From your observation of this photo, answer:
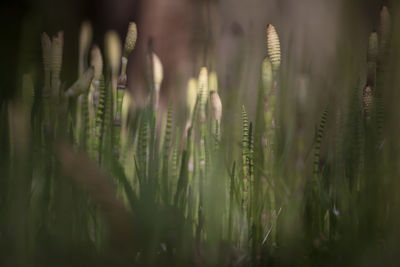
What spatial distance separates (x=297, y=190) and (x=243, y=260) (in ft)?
0.38

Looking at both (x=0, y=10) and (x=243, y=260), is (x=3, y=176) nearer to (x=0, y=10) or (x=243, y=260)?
(x=243, y=260)

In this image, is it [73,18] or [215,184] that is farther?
[73,18]

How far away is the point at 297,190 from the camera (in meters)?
0.57

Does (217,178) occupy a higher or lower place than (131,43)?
lower

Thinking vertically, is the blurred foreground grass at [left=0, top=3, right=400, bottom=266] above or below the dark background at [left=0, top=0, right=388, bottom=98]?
below

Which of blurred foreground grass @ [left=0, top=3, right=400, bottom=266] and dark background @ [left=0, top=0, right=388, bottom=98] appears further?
dark background @ [left=0, top=0, right=388, bottom=98]

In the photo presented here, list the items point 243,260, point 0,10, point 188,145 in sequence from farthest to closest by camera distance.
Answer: point 0,10 → point 188,145 → point 243,260

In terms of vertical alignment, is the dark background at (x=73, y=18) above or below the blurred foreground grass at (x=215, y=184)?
above

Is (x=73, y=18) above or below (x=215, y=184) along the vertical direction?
above

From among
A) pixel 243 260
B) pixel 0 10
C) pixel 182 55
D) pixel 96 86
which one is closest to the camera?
pixel 243 260

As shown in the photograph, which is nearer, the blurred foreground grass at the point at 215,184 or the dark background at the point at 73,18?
the blurred foreground grass at the point at 215,184

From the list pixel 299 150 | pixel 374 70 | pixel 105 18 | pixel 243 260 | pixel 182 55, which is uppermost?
pixel 105 18

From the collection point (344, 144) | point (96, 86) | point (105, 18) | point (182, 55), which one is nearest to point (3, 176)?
point (96, 86)

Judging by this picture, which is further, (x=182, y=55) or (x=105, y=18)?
(x=105, y=18)
